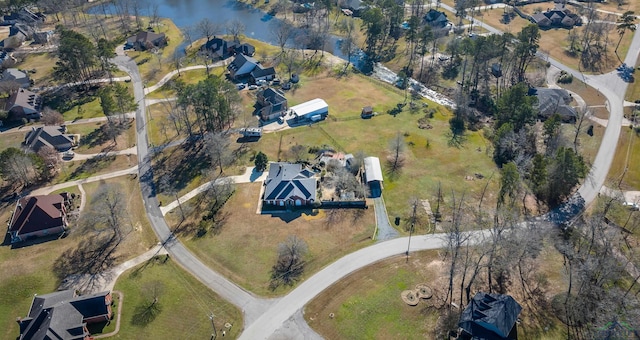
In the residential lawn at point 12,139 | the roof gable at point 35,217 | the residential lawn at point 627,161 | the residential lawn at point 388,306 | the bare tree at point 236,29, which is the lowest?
the residential lawn at point 627,161

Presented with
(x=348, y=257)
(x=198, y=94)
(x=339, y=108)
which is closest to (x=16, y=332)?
(x=348, y=257)

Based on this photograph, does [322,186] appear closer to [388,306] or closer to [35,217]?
[388,306]

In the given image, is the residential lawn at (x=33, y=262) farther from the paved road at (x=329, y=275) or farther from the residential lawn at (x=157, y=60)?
the residential lawn at (x=157, y=60)

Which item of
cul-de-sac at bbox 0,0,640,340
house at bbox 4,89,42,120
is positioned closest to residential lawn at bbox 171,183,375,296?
cul-de-sac at bbox 0,0,640,340

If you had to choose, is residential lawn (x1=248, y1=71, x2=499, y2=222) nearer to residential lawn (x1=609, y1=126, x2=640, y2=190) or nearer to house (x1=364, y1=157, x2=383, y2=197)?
house (x1=364, y1=157, x2=383, y2=197)

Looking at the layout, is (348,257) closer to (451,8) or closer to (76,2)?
(451,8)

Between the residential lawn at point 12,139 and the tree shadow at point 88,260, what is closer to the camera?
the tree shadow at point 88,260

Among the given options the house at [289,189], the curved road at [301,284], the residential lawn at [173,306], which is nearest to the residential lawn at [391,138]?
the curved road at [301,284]
